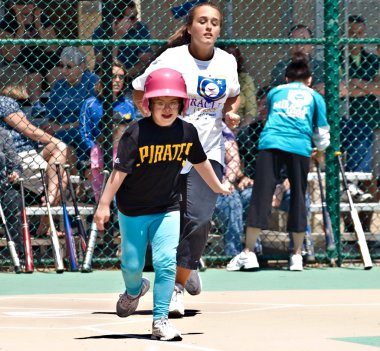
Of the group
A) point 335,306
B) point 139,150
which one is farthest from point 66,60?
point 139,150

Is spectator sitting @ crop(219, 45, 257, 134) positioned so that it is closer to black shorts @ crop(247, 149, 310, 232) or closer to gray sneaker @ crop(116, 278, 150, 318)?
black shorts @ crop(247, 149, 310, 232)

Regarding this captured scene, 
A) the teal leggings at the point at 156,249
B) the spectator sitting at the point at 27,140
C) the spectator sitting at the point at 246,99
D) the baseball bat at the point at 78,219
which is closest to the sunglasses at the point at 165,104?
the teal leggings at the point at 156,249

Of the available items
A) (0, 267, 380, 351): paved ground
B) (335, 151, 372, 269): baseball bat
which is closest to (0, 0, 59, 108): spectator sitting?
(0, 267, 380, 351): paved ground

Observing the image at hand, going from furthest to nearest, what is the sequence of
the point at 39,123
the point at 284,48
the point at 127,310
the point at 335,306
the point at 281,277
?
the point at 284,48 < the point at 39,123 < the point at 281,277 < the point at 335,306 < the point at 127,310

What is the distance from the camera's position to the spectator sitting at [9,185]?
36.1 feet

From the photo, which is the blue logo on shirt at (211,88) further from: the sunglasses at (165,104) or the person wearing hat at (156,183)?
the sunglasses at (165,104)

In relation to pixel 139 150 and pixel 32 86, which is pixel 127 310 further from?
pixel 32 86

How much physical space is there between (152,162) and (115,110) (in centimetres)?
484

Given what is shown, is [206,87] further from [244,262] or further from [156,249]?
[244,262]

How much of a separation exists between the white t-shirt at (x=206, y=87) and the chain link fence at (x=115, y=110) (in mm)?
3015

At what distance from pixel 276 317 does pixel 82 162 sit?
435 cm

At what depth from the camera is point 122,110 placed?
37.0 ft

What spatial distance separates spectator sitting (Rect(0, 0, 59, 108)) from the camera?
11344 mm

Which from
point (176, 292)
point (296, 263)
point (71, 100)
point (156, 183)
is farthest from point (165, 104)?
point (71, 100)
